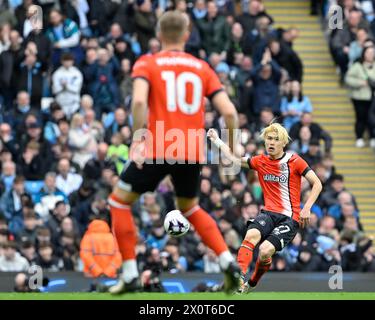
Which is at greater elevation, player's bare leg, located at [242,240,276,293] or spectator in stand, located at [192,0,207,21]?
spectator in stand, located at [192,0,207,21]

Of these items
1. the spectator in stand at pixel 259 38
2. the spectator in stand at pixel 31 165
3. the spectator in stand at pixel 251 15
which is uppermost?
the spectator in stand at pixel 251 15

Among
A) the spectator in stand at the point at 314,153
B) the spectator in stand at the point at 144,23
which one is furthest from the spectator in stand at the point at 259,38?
the spectator in stand at the point at 314,153

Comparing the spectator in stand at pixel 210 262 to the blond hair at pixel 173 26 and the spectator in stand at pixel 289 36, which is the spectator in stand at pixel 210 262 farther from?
the blond hair at pixel 173 26

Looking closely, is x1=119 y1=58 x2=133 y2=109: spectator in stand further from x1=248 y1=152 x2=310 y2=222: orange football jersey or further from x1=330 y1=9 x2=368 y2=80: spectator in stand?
x1=248 y1=152 x2=310 y2=222: orange football jersey

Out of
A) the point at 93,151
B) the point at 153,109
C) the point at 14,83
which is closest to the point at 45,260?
the point at 93,151

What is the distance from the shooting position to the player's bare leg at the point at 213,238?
14203 millimetres

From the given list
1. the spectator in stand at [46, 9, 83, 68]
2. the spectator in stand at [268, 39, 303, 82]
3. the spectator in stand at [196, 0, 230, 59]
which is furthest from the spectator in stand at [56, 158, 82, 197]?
the spectator in stand at [268, 39, 303, 82]

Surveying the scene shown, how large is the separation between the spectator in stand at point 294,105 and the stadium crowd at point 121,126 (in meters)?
0.02

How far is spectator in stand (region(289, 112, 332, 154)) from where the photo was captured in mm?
25297

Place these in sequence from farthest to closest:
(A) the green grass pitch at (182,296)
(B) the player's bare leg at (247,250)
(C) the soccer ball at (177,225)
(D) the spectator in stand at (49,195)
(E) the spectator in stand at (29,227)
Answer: (D) the spectator in stand at (49,195)
(E) the spectator in stand at (29,227)
(B) the player's bare leg at (247,250)
(A) the green grass pitch at (182,296)
(C) the soccer ball at (177,225)

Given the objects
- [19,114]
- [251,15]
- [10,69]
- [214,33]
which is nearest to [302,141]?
[214,33]

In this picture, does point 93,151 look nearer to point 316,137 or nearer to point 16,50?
point 16,50

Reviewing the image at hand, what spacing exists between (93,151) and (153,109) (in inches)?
398

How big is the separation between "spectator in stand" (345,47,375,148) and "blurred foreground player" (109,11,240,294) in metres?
13.1
